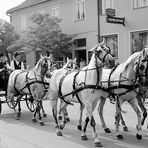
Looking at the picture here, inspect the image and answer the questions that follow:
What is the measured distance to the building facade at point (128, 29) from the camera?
20188 millimetres

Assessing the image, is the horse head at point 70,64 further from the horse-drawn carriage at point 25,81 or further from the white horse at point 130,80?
the white horse at point 130,80

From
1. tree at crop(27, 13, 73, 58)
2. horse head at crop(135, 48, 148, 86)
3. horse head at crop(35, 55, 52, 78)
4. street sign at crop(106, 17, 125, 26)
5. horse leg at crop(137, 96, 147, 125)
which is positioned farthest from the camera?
tree at crop(27, 13, 73, 58)

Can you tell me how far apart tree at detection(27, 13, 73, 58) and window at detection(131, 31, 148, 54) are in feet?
18.8

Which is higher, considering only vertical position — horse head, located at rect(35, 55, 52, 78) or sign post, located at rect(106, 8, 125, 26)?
sign post, located at rect(106, 8, 125, 26)

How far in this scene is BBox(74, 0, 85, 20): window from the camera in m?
24.4

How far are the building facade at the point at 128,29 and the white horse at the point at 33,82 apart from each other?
10187 millimetres

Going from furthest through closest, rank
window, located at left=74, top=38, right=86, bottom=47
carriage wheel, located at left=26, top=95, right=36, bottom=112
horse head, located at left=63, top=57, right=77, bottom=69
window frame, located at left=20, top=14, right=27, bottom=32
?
window frame, located at left=20, top=14, right=27, bottom=32, window, located at left=74, top=38, right=86, bottom=47, carriage wheel, located at left=26, top=95, right=36, bottom=112, horse head, located at left=63, top=57, right=77, bottom=69

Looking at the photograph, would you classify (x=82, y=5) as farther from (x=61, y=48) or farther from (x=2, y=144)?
(x=2, y=144)

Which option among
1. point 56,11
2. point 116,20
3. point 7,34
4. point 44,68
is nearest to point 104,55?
point 44,68

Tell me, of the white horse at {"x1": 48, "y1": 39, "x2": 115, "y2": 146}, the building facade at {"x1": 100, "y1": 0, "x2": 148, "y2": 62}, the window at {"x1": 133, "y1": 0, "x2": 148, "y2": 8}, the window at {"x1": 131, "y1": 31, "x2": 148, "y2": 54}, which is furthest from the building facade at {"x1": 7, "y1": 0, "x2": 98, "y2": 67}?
the white horse at {"x1": 48, "y1": 39, "x2": 115, "y2": 146}

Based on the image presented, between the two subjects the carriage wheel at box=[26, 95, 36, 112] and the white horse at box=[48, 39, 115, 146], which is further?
the carriage wheel at box=[26, 95, 36, 112]

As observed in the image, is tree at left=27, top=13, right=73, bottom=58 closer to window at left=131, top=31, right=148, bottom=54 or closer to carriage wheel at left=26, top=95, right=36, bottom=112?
window at left=131, top=31, right=148, bottom=54

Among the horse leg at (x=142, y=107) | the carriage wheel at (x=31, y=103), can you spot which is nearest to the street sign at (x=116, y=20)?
the carriage wheel at (x=31, y=103)

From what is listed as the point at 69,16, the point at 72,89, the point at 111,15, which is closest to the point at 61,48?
the point at 69,16
